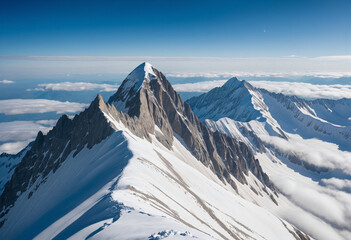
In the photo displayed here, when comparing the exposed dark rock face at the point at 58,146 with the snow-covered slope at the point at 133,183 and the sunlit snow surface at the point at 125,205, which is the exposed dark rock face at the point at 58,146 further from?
the sunlit snow surface at the point at 125,205

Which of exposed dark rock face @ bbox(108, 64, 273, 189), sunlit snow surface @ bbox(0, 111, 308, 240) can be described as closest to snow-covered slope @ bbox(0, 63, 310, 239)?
sunlit snow surface @ bbox(0, 111, 308, 240)

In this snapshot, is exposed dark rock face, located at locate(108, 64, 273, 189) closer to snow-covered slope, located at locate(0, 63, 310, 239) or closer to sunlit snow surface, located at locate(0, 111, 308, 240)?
snow-covered slope, located at locate(0, 63, 310, 239)

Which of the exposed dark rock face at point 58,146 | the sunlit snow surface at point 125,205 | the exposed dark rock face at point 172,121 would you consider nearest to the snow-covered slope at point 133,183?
the sunlit snow surface at point 125,205

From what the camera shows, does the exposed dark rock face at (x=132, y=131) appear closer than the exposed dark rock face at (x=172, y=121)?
Yes

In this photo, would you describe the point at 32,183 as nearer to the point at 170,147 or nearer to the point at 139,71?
the point at 170,147

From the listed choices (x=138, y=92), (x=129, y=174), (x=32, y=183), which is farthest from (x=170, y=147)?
(x=129, y=174)

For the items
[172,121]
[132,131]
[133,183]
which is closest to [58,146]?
[132,131]
